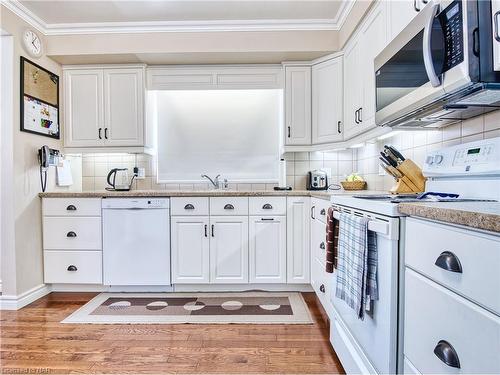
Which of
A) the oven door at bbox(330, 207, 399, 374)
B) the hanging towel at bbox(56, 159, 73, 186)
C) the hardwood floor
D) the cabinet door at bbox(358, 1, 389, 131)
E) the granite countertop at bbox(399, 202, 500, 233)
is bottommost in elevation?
the hardwood floor

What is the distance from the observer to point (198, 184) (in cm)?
330

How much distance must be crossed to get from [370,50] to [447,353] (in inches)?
78.3

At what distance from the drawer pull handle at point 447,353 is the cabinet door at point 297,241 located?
1875 mm

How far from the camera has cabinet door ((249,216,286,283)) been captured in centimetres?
270

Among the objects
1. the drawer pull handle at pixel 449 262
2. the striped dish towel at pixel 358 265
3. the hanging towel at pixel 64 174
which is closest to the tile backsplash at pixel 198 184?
the hanging towel at pixel 64 174

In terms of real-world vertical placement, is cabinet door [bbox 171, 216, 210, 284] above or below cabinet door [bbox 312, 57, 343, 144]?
below

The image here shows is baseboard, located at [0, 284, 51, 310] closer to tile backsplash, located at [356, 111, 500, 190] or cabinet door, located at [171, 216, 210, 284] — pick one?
cabinet door, located at [171, 216, 210, 284]

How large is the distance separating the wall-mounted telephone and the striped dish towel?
2601 mm

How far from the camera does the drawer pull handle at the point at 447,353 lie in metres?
0.76

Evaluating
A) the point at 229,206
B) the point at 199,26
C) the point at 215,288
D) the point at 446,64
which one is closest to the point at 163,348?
the point at 215,288

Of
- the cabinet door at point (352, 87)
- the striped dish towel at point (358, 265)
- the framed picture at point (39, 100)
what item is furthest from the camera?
the framed picture at point (39, 100)

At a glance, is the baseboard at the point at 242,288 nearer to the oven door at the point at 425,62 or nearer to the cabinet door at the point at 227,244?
the cabinet door at the point at 227,244

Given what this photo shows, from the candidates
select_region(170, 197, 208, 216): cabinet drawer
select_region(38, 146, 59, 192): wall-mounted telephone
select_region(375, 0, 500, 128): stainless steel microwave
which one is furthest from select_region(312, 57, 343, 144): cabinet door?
select_region(38, 146, 59, 192): wall-mounted telephone

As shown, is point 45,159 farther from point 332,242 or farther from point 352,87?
point 352,87
